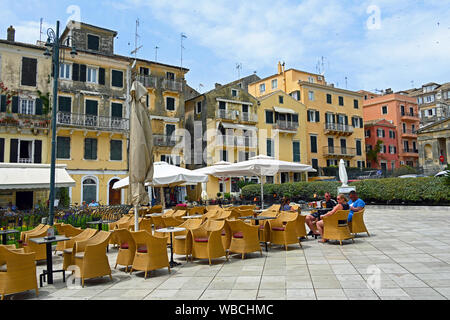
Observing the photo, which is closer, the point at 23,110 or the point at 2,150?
the point at 2,150

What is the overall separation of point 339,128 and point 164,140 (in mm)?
21569

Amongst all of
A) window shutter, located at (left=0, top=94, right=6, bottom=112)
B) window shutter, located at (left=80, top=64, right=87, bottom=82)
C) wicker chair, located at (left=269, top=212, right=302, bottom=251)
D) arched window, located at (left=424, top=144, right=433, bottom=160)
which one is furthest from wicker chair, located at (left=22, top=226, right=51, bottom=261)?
arched window, located at (left=424, top=144, right=433, bottom=160)

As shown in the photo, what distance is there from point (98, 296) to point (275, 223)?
4627 millimetres

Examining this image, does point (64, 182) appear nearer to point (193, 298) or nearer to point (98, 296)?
point (98, 296)

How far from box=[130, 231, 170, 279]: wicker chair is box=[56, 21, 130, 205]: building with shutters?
67.2 ft

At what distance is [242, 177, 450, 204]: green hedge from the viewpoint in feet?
51.8

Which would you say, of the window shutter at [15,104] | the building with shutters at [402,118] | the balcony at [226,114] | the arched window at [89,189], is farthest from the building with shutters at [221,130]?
the building with shutters at [402,118]

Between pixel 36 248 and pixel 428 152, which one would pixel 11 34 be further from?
pixel 428 152

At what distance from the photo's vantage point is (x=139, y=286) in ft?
17.7

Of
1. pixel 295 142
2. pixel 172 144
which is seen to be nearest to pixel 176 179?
pixel 172 144

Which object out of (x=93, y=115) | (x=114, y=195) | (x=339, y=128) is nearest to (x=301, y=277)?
(x=114, y=195)

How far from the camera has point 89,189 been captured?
2530cm

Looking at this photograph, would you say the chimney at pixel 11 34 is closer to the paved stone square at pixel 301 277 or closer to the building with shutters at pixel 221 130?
the building with shutters at pixel 221 130

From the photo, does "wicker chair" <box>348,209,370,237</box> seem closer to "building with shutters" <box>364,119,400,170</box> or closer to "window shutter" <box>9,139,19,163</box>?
"window shutter" <box>9,139,19,163</box>
